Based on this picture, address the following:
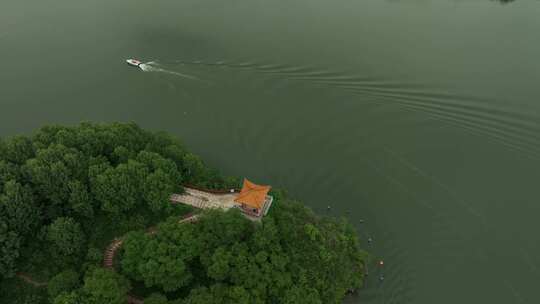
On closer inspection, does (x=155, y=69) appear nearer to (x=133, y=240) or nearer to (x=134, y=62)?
(x=134, y=62)

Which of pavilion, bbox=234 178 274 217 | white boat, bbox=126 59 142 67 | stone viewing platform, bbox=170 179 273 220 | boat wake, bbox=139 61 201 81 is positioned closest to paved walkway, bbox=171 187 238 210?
stone viewing platform, bbox=170 179 273 220

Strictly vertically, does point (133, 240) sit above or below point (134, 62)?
below

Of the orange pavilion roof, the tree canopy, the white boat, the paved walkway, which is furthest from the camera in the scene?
the white boat

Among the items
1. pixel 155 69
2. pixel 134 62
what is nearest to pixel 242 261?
pixel 155 69

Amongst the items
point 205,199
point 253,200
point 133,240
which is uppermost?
point 253,200

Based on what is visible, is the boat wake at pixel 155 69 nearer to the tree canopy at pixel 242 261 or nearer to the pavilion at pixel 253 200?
the pavilion at pixel 253 200

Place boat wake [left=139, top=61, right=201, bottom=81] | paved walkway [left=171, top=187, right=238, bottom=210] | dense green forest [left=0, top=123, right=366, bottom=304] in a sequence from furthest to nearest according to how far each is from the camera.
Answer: boat wake [left=139, top=61, right=201, bottom=81] < paved walkway [left=171, top=187, right=238, bottom=210] < dense green forest [left=0, top=123, right=366, bottom=304]

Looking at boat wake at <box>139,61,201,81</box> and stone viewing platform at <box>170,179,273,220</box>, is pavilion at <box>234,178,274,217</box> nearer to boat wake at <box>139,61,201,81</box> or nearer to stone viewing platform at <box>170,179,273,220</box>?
stone viewing platform at <box>170,179,273,220</box>
